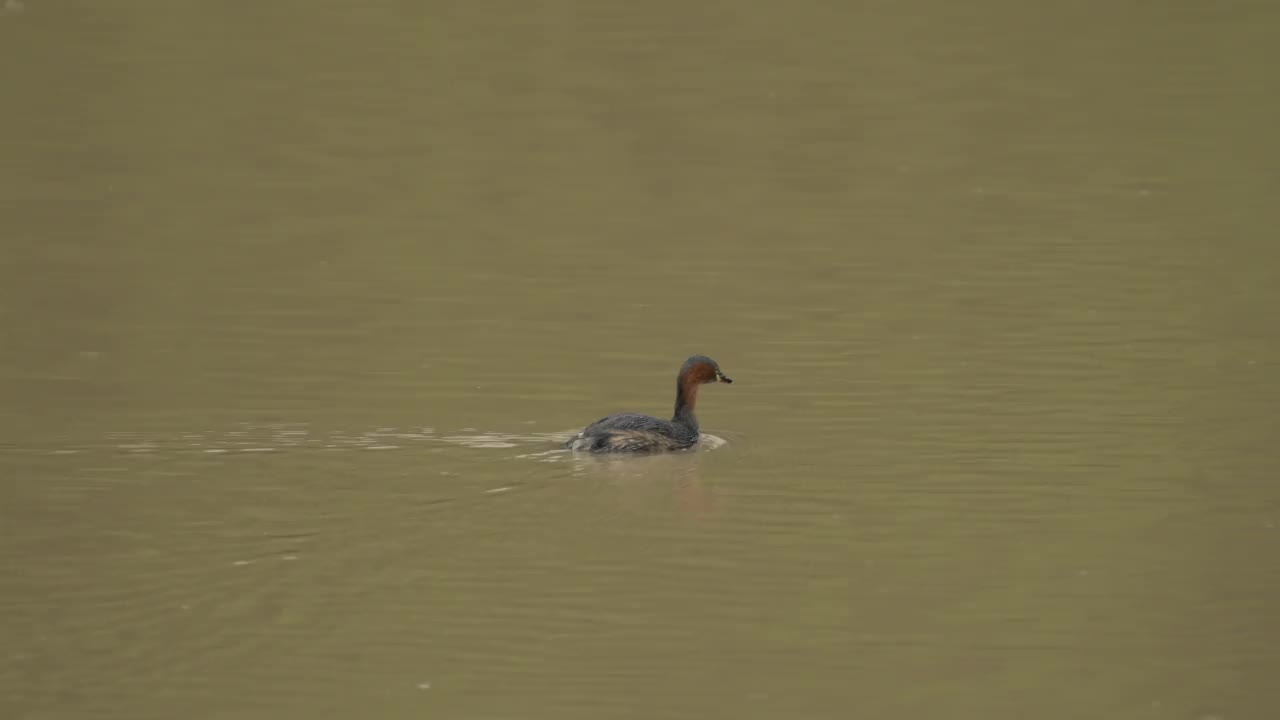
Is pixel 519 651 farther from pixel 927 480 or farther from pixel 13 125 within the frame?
pixel 13 125

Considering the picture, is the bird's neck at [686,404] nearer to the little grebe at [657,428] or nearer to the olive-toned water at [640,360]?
the little grebe at [657,428]

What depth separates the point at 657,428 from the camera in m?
13.1

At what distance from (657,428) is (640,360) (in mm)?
2432

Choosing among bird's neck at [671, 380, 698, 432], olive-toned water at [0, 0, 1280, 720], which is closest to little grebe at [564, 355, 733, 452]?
bird's neck at [671, 380, 698, 432]

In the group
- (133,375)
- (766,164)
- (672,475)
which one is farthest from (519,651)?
(766,164)

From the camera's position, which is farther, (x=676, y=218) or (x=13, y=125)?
(x=13, y=125)

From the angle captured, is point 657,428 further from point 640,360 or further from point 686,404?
point 640,360

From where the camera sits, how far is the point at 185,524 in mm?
10859

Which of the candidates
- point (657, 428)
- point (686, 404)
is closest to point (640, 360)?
point (686, 404)

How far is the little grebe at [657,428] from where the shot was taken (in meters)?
12.8

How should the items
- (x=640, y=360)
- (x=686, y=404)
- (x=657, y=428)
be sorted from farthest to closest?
(x=640, y=360)
(x=686, y=404)
(x=657, y=428)

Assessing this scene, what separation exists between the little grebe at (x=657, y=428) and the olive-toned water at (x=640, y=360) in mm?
150

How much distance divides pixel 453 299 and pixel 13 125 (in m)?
9.24

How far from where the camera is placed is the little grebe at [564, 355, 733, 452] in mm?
12750
